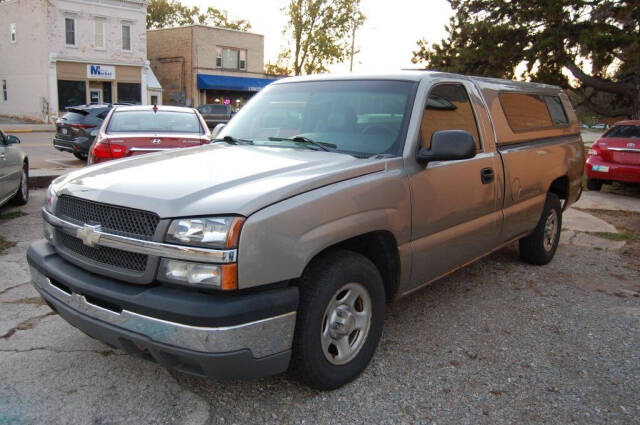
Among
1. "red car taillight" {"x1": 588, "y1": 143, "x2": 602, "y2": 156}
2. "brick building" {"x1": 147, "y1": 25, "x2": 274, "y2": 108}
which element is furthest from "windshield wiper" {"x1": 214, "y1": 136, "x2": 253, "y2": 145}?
"brick building" {"x1": 147, "y1": 25, "x2": 274, "y2": 108}

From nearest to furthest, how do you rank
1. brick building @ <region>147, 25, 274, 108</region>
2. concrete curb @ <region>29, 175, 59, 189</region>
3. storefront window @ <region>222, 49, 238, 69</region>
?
concrete curb @ <region>29, 175, 59, 189</region> → brick building @ <region>147, 25, 274, 108</region> → storefront window @ <region>222, 49, 238, 69</region>

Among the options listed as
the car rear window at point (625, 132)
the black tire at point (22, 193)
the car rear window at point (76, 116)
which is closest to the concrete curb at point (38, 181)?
the black tire at point (22, 193)

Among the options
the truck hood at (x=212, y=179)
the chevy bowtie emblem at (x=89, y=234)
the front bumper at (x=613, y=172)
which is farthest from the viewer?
the front bumper at (x=613, y=172)

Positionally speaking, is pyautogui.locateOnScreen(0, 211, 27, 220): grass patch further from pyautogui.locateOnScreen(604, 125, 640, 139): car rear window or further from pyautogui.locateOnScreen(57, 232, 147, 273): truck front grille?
pyautogui.locateOnScreen(604, 125, 640, 139): car rear window

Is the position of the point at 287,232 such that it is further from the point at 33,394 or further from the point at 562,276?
the point at 562,276

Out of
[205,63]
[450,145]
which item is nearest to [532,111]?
[450,145]

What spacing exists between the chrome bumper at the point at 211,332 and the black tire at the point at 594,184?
10.7 m

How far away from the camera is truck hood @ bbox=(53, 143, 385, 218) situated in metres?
2.66

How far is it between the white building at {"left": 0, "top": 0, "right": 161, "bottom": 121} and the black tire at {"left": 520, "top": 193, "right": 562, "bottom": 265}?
1258 inches

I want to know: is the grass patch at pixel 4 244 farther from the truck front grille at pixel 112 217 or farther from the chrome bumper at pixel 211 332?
the chrome bumper at pixel 211 332

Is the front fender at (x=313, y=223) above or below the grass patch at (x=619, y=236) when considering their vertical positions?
above

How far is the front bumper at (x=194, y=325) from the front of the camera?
2.51 metres

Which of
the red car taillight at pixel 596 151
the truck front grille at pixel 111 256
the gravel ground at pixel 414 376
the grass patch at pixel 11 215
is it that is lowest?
the gravel ground at pixel 414 376

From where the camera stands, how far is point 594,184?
458 inches
